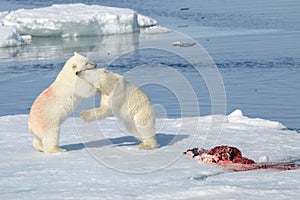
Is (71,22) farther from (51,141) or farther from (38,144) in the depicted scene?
(51,141)

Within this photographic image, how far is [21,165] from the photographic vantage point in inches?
217

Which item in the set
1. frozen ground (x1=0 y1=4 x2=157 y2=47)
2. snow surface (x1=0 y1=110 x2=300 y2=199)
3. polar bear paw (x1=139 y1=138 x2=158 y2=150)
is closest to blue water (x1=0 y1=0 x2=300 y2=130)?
frozen ground (x1=0 y1=4 x2=157 y2=47)

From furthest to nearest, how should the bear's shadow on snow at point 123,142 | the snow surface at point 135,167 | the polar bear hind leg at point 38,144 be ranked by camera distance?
the bear's shadow on snow at point 123,142
the polar bear hind leg at point 38,144
the snow surface at point 135,167

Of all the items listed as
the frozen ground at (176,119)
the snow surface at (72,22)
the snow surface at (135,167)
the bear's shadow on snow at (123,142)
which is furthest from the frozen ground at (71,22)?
the bear's shadow on snow at (123,142)

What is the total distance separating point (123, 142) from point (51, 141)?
2.61 feet

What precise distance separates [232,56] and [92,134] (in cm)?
791

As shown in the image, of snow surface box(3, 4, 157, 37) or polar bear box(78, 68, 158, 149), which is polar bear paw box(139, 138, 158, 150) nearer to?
polar bear box(78, 68, 158, 149)

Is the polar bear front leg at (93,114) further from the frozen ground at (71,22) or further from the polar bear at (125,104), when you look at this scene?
the frozen ground at (71,22)

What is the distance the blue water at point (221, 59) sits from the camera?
10.7 m

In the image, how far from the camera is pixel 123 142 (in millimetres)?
6449

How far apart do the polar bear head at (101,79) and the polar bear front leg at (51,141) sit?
49 cm

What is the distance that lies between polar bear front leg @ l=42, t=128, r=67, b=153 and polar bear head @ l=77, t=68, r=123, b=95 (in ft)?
1.62

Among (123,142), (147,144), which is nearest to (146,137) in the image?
(147,144)

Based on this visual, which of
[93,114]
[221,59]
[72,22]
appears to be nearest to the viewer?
[93,114]
